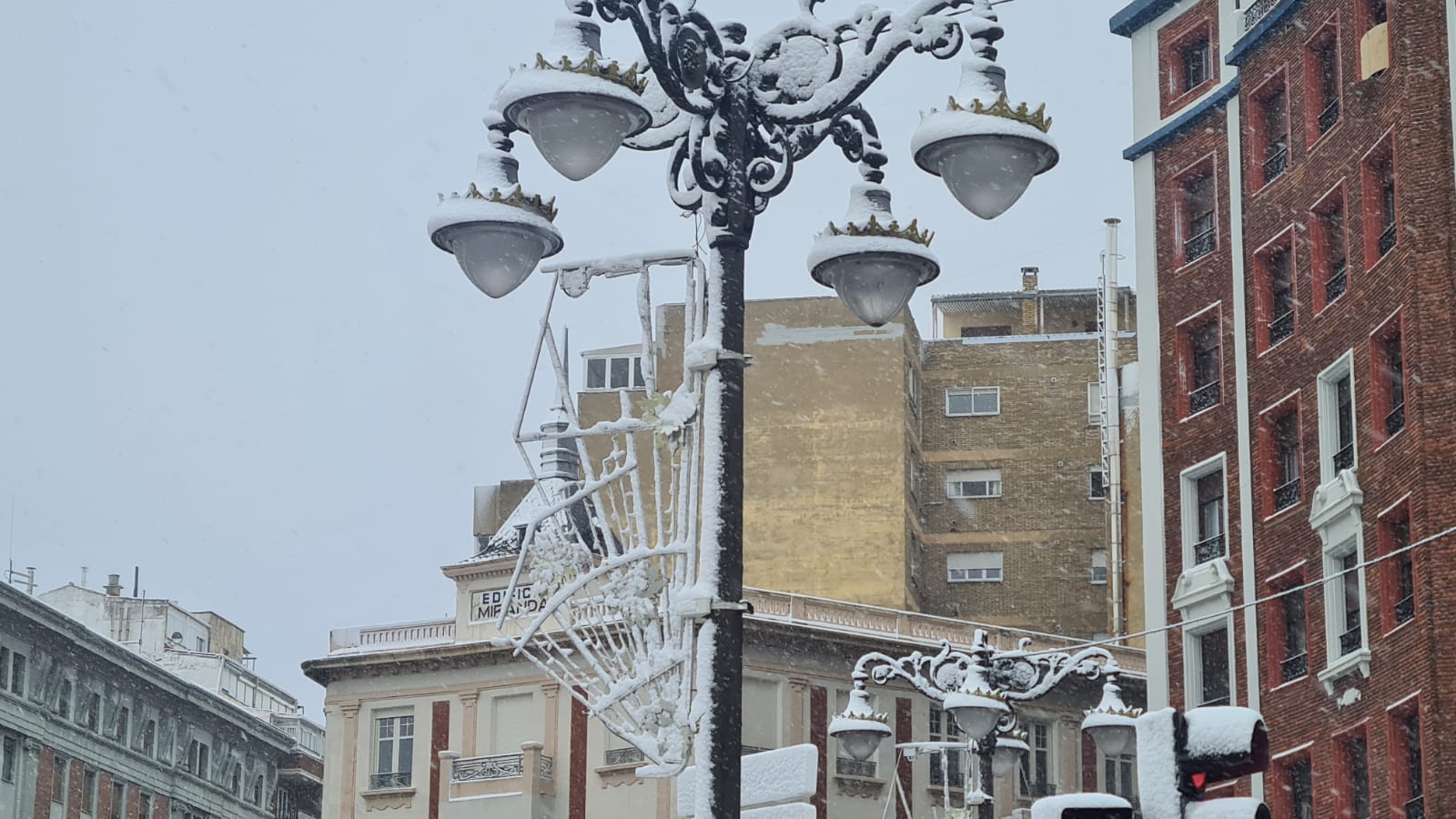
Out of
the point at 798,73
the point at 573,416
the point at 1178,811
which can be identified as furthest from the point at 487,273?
the point at 1178,811

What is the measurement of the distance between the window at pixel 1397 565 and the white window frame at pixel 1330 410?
6.07 feet

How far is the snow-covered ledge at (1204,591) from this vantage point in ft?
128

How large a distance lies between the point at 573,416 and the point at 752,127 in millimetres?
1395

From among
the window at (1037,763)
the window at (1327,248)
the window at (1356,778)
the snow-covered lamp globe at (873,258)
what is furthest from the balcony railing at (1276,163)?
the snow-covered lamp globe at (873,258)

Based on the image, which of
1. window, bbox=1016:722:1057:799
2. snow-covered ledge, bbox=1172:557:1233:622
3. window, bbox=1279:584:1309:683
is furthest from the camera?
window, bbox=1016:722:1057:799

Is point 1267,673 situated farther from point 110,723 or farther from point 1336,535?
point 110,723

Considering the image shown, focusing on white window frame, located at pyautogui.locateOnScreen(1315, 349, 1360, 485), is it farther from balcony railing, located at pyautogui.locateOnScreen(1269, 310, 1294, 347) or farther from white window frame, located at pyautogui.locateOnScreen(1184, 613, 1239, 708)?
white window frame, located at pyautogui.locateOnScreen(1184, 613, 1239, 708)

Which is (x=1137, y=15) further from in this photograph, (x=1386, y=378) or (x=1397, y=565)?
(x=1397, y=565)

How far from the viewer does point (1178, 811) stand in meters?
6.05

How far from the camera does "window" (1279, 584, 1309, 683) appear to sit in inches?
1448

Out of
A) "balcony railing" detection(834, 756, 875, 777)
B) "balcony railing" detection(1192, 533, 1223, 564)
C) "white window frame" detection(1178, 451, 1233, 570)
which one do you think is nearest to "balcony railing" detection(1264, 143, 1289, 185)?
"white window frame" detection(1178, 451, 1233, 570)

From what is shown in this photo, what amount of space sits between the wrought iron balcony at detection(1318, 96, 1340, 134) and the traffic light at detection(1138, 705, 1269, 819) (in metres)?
31.9

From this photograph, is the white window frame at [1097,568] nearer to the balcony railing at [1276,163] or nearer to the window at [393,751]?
the window at [393,751]

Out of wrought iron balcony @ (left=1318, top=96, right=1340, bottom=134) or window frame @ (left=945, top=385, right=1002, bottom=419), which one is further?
window frame @ (left=945, top=385, right=1002, bottom=419)
